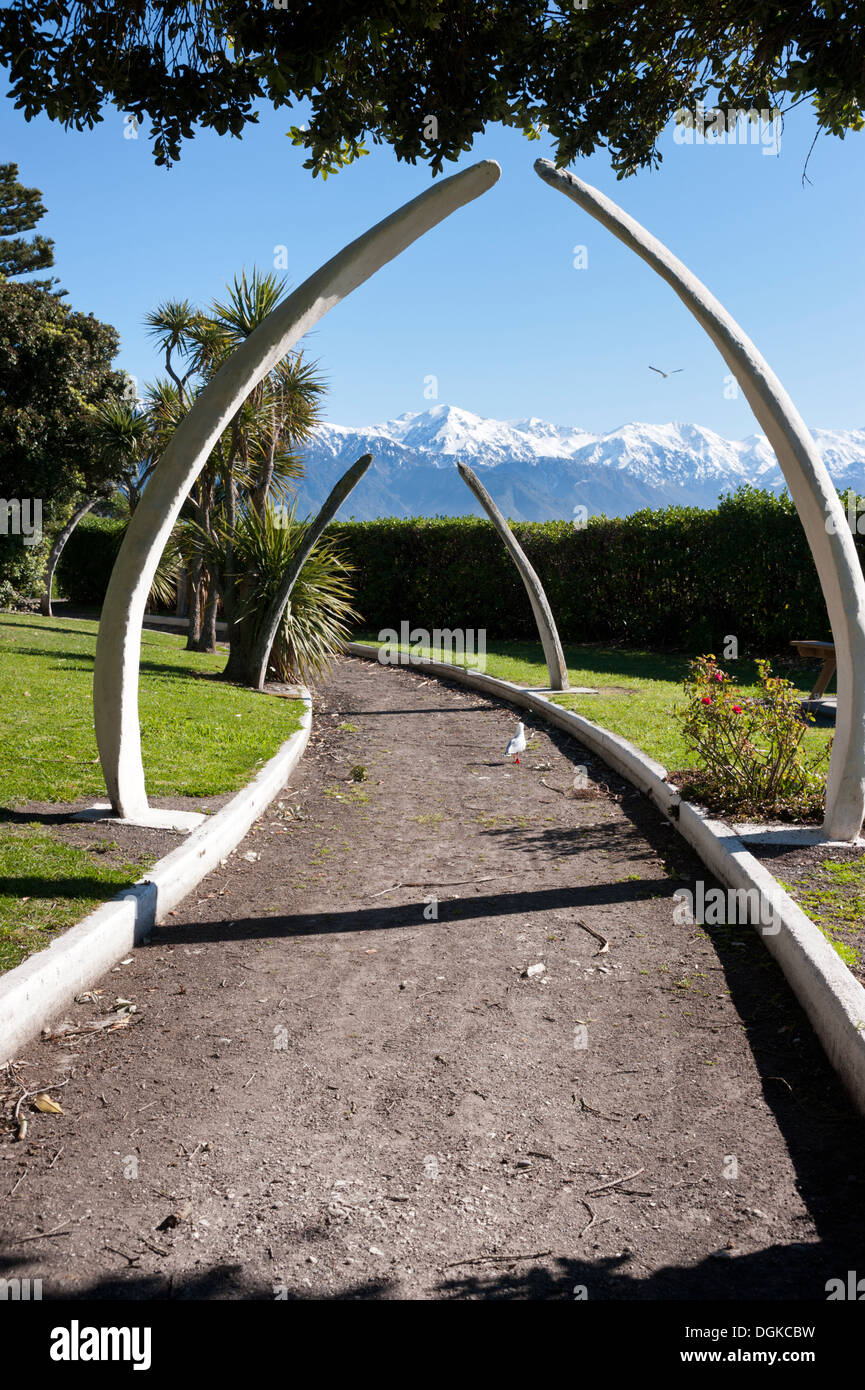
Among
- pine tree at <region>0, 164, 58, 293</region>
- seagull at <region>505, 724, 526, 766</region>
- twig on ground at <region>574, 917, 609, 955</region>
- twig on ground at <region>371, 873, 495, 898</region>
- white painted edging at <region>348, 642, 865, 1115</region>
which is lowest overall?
twig on ground at <region>574, 917, 609, 955</region>

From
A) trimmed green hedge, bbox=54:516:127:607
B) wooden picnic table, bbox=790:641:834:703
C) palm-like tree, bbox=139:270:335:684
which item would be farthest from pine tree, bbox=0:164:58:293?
wooden picnic table, bbox=790:641:834:703

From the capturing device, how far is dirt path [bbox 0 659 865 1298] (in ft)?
8.11

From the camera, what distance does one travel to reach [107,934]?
425 centimetres

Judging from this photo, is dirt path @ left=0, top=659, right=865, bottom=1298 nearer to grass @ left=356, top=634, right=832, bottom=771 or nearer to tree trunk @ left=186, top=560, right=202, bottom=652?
grass @ left=356, top=634, right=832, bottom=771

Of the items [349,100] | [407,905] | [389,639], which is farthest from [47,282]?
[407,905]

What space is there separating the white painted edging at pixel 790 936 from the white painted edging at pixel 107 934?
9.73ft

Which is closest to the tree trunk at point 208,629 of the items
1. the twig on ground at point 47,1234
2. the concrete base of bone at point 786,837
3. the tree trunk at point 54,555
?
the tree trunk at point 54,555

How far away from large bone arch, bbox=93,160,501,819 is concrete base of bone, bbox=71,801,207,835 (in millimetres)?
53

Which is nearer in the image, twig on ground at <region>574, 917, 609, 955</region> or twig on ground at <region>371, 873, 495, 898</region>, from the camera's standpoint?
twig on ground at <region>574, 917, 609, 955</region>

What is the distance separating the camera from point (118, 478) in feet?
69.1

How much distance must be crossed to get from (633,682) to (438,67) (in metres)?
10.2

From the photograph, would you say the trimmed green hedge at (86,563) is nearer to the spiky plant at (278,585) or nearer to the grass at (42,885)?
the spiky plant at (278,585)
